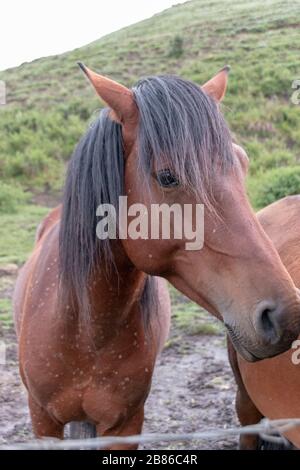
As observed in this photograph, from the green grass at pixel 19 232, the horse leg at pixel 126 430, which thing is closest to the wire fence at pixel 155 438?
the horse leg at pixel 126 430

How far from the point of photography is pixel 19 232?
30.9ft

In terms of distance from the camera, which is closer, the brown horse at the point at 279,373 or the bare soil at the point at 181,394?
the brown horse at the point at 279,373

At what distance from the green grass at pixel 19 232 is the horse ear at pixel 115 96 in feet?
19.3

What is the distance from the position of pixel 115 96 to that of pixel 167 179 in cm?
35

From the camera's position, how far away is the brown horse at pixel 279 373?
2.52m

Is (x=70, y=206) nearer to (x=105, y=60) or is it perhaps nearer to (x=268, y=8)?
(x=268, y=8)

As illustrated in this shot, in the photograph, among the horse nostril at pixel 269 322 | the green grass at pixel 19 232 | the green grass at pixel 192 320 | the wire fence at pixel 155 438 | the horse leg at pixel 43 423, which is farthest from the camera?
the green grass at pixel 19 232

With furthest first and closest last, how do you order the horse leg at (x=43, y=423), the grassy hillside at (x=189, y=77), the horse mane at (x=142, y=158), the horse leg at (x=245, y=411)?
the grassy hillside at (x=189, y=77), the horse leg at (x=245, y=411), the horse leg at (x=43, y=423), the horse mane at (x=142, y=158)

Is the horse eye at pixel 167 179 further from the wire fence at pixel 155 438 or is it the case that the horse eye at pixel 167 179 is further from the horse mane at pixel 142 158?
the wire fence at pixel 155 438

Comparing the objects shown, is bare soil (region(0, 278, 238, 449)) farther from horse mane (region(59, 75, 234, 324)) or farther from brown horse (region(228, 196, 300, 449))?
horse mane (region(59, 75, 234, 324))

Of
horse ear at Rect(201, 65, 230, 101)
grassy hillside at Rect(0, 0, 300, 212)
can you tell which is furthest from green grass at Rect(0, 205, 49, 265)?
horse ear at Rect(201, 65, 230, 101)

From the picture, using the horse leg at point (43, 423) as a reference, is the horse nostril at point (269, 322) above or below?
above

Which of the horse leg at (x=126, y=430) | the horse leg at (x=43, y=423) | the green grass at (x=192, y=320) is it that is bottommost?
the green grass at (x=192, y=320)

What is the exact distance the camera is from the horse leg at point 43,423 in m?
2.63
